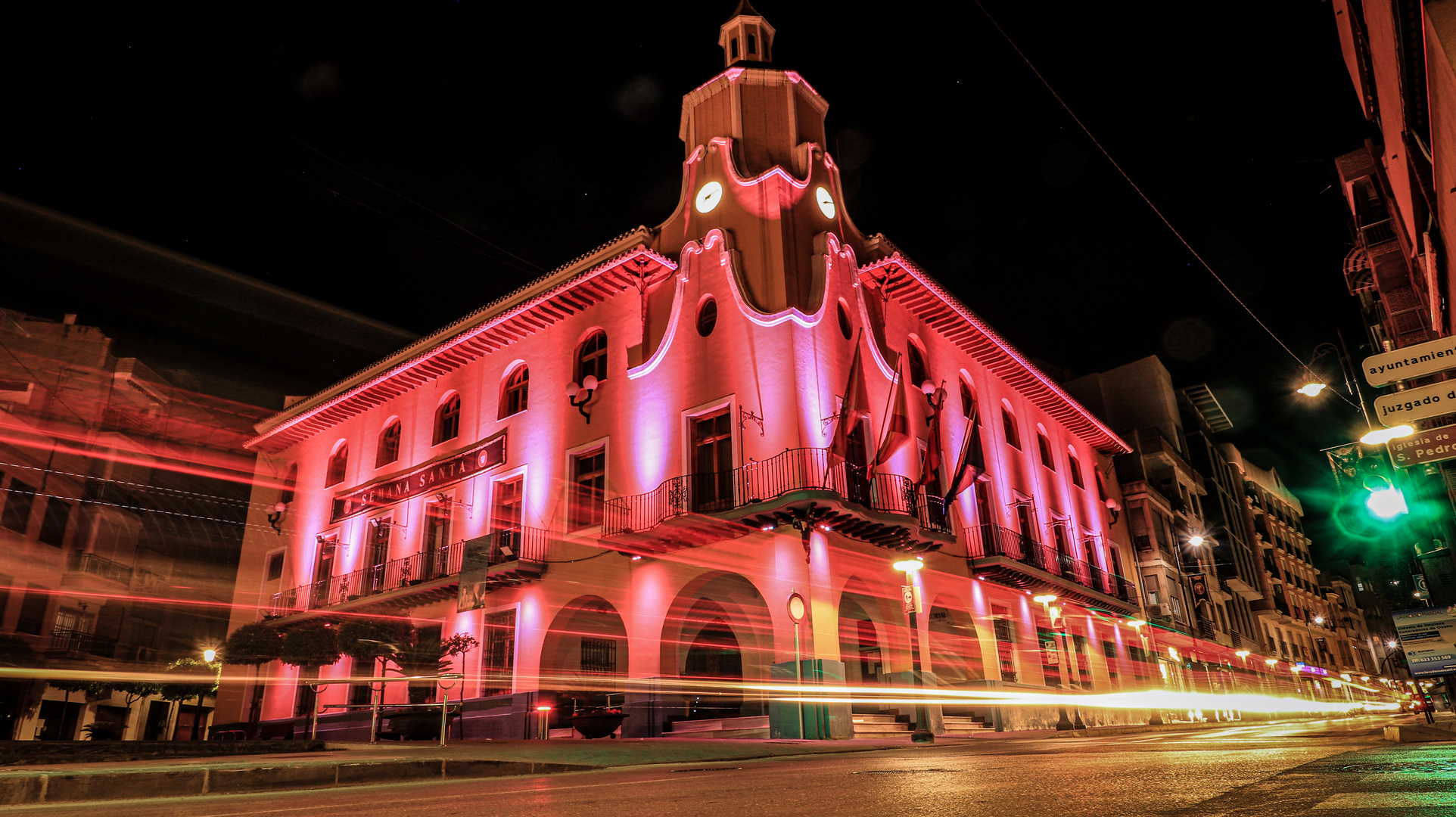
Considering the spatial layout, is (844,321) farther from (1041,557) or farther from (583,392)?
(1041,557)

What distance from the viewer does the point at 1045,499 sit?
28516mm

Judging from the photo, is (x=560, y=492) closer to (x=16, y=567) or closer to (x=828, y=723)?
(x=828, y=723)

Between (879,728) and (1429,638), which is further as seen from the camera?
(879,728)

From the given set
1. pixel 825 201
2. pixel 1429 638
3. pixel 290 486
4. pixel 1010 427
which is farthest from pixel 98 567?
pixel 1429 638

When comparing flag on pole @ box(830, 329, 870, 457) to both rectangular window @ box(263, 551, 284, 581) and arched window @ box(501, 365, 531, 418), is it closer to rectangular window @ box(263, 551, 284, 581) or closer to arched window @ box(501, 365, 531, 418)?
arched window @ box(501, 365, 531, 418)

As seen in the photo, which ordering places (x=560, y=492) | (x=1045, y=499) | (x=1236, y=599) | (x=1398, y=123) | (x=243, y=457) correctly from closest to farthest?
(x=1398, y=123), (x=560, y=492), (x=1045, y=499), (x=243, y=457), (x=1236, y=599)

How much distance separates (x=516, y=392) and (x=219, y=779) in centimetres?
1899

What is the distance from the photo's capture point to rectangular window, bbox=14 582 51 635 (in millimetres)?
25125

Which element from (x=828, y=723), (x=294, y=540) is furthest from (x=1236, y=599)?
(x=294, y=540)

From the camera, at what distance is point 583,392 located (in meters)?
21.7

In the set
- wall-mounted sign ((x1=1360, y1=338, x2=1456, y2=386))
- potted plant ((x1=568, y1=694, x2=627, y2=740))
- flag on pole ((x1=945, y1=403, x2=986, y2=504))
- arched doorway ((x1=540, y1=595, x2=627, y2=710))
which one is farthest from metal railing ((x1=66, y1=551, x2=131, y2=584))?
wall-mounted sign ((x1=1360, y1=338, x2=1456, y2=386))

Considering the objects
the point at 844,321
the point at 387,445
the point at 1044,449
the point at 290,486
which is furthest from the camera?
the point at 290,486

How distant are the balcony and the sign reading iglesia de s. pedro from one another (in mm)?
5371

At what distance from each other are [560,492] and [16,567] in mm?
17518
